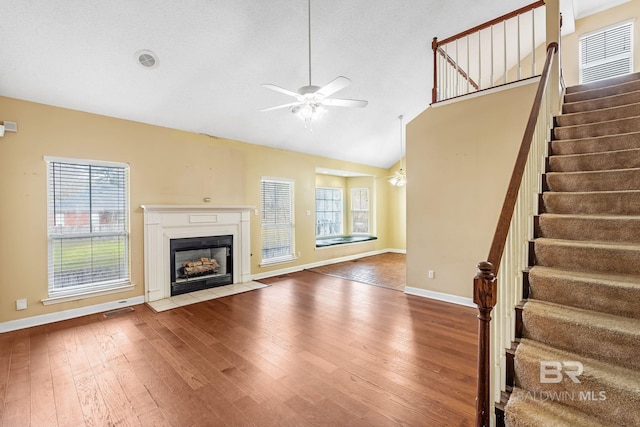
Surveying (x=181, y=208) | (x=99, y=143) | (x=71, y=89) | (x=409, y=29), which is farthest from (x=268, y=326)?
(x=409, y=29)

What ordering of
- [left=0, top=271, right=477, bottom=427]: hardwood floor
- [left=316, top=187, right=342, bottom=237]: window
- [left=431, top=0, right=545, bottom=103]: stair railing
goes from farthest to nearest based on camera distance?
1. [left=316, top=187, right=342, bottom=237]: window
2. [left=431, top=0, right=545, bottom=103]: stair railing
3. [left=0, top=271, right=477, bottom=427]: hardwood floor

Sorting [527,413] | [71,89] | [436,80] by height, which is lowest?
[527,413]

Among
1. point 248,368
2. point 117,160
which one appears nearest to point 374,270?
point 248,368

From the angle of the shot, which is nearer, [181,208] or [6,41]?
[6,41]

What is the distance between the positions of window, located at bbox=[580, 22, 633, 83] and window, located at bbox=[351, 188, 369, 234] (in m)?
5.52

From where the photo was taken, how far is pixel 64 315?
12.5 feet

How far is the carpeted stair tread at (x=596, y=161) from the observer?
2494 mm

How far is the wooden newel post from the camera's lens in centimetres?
134

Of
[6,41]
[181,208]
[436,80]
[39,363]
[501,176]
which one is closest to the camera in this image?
[39,363]

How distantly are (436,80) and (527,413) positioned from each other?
14.1 feet

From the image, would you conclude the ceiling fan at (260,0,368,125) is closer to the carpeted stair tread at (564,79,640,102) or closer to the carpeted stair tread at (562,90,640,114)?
the carpeted stair tread at (562,90,640,114)

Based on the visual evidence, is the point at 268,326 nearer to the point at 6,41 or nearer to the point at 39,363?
the point at 39,363

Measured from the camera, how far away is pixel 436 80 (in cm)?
439

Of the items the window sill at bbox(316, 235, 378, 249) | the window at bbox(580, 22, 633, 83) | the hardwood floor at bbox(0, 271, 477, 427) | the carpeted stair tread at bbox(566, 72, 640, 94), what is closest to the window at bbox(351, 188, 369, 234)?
the window sill at bbox(316, 235, 378, 249)
